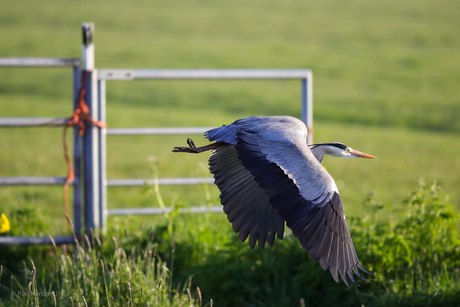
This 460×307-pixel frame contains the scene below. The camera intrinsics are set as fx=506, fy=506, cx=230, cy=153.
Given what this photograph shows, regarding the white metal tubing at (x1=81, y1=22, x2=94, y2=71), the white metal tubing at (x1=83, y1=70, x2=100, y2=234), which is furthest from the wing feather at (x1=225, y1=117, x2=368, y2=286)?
the white metal tubing at (x1=81, y1=22, x2=94, y2=71)

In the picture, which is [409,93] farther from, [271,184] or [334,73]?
[271,184]

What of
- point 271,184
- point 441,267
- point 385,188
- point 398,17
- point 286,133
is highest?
point 398,17

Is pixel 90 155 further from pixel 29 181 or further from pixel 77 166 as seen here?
pixel 29 181

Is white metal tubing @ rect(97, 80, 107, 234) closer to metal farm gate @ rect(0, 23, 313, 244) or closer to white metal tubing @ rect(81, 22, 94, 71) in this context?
metal farm gate @ rect(0, 23, 313, 244)

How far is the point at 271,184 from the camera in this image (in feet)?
8.66

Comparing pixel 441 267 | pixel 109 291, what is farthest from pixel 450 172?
pixel 109 291

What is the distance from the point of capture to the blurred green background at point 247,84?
27.1 ft

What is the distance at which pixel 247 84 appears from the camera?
17266mm

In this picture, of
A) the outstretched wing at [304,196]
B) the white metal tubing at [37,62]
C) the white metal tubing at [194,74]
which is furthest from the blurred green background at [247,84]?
the outstretched wing at [304,196]

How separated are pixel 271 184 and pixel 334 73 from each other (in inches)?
621

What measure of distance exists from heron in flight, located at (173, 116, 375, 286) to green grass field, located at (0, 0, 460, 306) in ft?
3.12

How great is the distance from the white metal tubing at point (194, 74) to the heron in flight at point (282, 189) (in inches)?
46.2

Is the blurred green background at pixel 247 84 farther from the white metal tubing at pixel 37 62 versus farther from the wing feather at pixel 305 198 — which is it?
the wing feather at pixel 305 198

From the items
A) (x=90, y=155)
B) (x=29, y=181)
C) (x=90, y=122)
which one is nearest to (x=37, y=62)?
(x=90, y=122)
